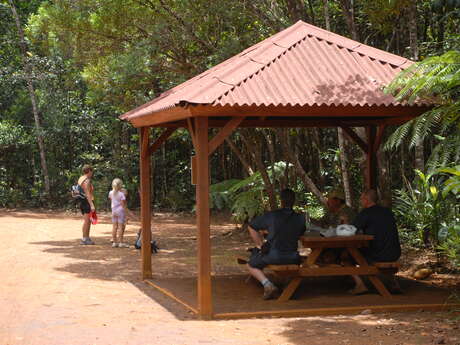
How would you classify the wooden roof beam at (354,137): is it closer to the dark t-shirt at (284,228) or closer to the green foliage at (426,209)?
the green foliage at (426,209)

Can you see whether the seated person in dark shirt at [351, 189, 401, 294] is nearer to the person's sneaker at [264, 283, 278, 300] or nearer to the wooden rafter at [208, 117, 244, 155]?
the person's sneaker at [264, 283, 278, 300]

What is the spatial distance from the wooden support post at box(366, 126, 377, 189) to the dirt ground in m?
1.75

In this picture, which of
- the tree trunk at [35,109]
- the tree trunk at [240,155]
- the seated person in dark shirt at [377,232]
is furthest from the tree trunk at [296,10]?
the tree trunk at [35,109]

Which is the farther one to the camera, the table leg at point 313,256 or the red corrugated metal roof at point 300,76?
the table leg at point 313,256

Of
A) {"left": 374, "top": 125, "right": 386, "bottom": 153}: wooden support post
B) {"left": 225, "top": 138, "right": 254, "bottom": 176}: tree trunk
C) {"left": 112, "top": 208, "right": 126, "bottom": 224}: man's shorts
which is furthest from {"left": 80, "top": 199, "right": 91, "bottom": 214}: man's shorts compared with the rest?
{"left": 374, "top": 125, "right": 386, "bottom": 153}: wooden support post

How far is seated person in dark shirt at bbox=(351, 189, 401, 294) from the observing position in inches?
400

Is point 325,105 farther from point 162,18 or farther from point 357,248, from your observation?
point 162,18

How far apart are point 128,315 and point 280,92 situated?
3126mm

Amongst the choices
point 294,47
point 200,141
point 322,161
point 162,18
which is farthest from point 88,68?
point 200,141

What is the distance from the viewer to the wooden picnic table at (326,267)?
32.2ft

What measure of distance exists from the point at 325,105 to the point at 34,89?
2389 cm

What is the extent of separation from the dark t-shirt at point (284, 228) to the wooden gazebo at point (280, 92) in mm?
1122

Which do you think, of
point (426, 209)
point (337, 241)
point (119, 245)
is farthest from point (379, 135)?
point (119, 245)

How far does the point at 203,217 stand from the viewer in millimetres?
9133
